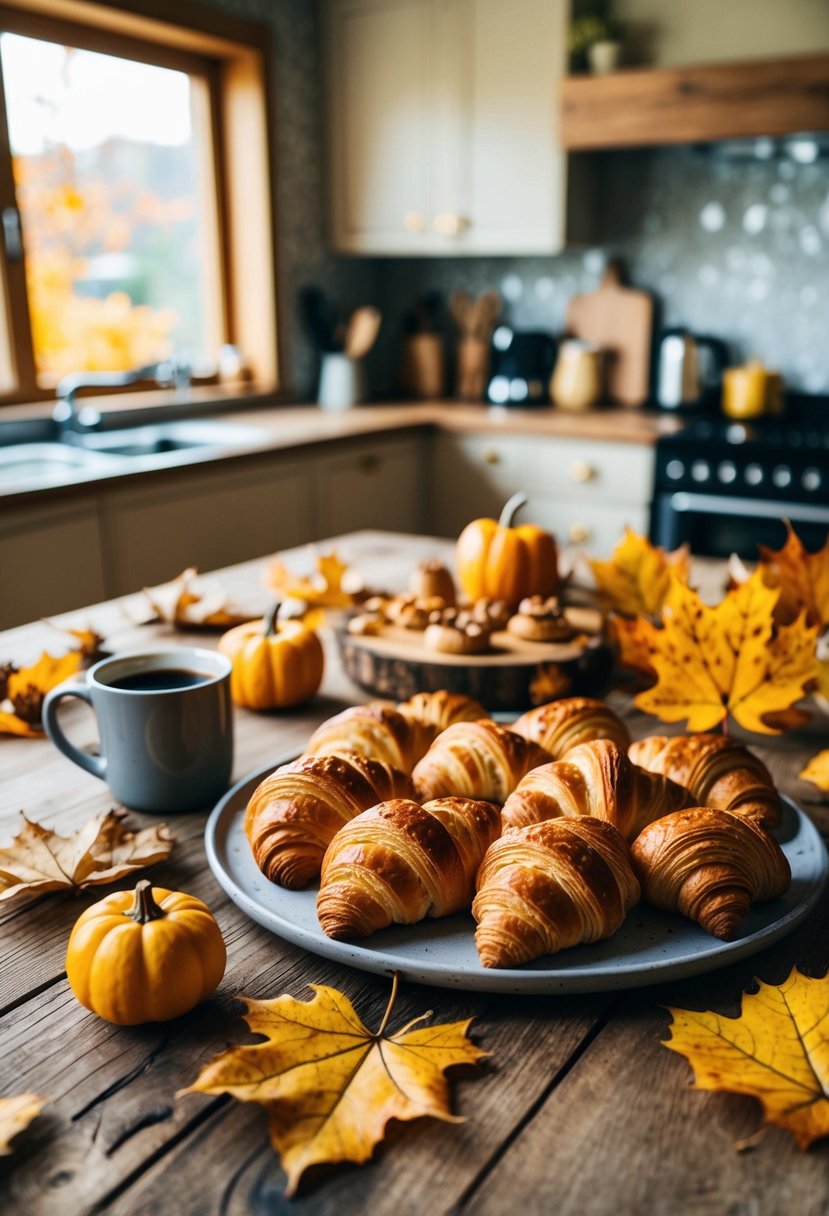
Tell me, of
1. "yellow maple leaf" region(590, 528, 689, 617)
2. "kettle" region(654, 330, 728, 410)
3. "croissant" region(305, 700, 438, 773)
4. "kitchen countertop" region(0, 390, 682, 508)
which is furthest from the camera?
"kettle" region(654, 330, 728, 410)

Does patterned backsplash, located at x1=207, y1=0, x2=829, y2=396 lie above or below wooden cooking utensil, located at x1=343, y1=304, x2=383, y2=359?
above

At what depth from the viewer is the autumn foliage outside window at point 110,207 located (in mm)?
3031

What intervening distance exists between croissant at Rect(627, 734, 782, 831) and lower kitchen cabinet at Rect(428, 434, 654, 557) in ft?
7.39

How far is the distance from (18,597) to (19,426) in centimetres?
85

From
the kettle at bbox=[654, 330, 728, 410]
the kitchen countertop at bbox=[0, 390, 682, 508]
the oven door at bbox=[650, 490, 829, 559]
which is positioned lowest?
the oven door at bbox=[650, 490, 829, 559]

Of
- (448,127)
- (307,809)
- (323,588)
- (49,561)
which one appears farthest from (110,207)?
(307,809)

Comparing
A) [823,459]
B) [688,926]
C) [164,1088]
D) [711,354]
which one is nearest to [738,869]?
[688,926]

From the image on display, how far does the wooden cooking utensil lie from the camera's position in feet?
12.4

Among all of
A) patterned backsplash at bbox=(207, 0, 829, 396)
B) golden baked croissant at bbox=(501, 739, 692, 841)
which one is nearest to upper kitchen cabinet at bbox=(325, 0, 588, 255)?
Answer: patterned backsplash at bbox=(207, 0, 829, 396)

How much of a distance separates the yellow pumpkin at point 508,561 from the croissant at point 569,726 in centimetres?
44

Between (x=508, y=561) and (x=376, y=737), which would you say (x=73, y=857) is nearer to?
(x=376, y=737)

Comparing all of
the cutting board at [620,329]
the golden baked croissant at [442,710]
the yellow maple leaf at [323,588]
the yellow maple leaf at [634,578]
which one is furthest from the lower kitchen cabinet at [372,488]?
the golden baked croissant at [442,710]

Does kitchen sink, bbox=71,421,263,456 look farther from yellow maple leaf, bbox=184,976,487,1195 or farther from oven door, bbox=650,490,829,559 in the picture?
yellow maple leaf, bbox=184,976,487,1195

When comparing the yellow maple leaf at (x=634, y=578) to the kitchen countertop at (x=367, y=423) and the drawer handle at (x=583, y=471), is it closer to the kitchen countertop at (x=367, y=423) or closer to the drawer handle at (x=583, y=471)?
the kitchen countertop at (x=367, y=423)
